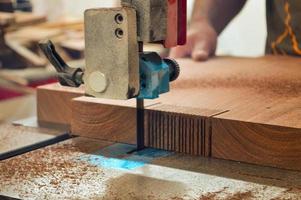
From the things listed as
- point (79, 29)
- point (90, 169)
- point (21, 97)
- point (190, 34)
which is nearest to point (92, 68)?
point (90, 169)

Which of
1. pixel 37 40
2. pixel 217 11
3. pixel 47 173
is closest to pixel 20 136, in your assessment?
pixel 47 173

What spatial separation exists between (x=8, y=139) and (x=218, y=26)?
3.34 ft

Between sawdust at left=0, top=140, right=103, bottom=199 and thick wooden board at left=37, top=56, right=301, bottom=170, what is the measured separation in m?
0.12

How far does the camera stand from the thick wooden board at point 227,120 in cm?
89

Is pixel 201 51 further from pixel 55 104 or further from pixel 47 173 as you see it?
pixel 47 173

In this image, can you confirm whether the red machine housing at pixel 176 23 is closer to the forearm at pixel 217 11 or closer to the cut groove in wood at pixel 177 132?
the cut groove in wood at pixel 177 132

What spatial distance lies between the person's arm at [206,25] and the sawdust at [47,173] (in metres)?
0.67

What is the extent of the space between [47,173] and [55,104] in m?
0.32

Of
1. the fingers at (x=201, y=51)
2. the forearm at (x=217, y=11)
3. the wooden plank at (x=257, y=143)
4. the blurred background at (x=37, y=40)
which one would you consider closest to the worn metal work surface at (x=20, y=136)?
the wooden plank at (x=257, y=143)

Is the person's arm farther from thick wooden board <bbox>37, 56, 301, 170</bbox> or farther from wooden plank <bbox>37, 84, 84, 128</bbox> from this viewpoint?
wooden plank <bbox>37, 84, 84, 128</bbox>

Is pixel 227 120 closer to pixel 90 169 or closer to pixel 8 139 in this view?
pixel 90 169

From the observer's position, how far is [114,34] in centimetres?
80

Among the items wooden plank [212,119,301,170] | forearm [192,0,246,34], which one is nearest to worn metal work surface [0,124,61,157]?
wooden plank [212,119,301,170]

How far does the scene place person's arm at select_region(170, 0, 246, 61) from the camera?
1.60 meters
